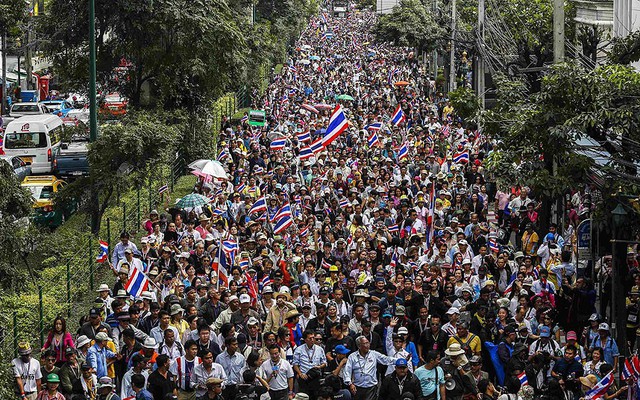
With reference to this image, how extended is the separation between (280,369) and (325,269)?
593 cm

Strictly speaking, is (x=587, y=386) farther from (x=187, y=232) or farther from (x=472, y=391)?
(x=187, y=232)

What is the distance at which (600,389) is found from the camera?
14.6 metres

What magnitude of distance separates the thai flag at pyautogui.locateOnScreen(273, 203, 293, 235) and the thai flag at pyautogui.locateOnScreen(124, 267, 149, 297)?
611 cm

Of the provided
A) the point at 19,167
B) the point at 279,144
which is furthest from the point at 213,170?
the point at 19,167

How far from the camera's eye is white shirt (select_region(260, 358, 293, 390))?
590 inches

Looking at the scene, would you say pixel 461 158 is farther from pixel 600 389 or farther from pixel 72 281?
pixel 600 389

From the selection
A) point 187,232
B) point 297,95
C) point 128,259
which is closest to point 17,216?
point 128,259

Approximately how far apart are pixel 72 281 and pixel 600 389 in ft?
31.8

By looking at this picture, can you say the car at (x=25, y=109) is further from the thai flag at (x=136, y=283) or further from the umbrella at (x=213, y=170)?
the thai flag at (x=136, y=283)

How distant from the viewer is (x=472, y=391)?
49.0ft

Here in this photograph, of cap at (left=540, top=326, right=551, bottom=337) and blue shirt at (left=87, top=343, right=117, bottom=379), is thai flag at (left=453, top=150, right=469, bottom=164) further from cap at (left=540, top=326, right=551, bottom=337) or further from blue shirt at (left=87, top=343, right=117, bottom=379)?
blue shirt at (left=87, top=343, right=117, bottom=379)

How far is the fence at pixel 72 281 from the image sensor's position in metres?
18.3

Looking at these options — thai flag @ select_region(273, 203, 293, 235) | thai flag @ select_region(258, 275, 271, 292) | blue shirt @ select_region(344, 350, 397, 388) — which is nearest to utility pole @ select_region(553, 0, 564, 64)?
thai flag @ select_region(273, 203, 293, 235)

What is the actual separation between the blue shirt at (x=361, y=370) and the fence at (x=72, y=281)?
4.15 m
